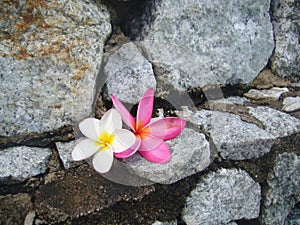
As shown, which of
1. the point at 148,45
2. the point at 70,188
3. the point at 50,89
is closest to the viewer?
the point at 70,188

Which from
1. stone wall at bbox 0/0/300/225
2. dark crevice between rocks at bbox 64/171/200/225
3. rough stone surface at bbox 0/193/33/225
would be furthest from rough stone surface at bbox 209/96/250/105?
rough stone surface at bbox 0/193/33/225

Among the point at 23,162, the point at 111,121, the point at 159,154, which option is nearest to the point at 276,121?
the point at 159,154

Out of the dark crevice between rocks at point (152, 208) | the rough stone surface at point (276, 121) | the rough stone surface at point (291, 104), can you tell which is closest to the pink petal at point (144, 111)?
the dark crevice between rocks at point (152, 208)

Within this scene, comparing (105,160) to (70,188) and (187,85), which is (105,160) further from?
(187,85)

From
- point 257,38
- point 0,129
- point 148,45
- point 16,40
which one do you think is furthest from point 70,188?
point 257,38

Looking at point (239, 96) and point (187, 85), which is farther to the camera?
point (239, 96)

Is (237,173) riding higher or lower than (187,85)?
lower

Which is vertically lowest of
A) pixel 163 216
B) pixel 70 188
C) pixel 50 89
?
pixel 163 216
